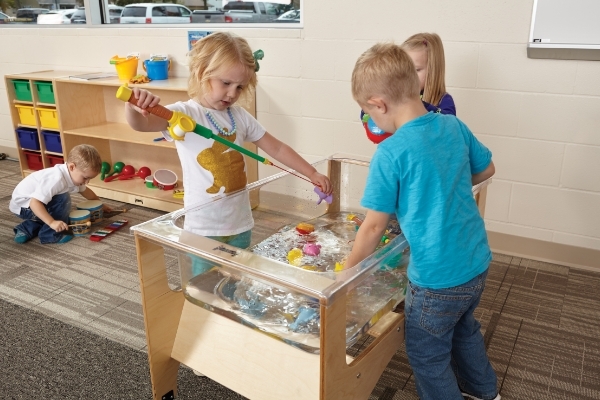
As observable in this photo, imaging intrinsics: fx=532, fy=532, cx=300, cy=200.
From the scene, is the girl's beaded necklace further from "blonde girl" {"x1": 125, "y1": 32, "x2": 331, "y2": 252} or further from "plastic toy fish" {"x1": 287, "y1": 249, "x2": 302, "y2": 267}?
"plastic toy fish" {"x1": 287, "y1": 249, "x2": 302, "y2": 267}

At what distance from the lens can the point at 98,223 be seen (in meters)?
2.98

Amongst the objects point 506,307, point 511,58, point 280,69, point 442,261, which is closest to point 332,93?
point 280,69

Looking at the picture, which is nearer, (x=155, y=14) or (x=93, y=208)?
(x=93, y=208)

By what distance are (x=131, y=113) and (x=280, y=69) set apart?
1.58m

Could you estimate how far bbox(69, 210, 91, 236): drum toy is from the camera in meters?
2.79

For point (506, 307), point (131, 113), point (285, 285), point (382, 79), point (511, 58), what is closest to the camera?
point (285, 285)

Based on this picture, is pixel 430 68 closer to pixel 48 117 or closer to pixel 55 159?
pixel 48 117

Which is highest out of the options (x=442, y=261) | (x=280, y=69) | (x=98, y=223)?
(x=280, y=69)

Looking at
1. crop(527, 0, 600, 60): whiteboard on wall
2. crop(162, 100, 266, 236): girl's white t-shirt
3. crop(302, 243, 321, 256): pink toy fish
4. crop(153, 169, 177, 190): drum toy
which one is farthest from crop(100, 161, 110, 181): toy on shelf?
crop(527, 0, 600, 60): whiteboard on wall

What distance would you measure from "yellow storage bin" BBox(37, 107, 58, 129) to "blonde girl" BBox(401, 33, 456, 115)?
249 centimetres

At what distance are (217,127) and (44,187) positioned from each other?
1.52m

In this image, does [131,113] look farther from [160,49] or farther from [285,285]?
[160,49]

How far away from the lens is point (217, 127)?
1.58 metres

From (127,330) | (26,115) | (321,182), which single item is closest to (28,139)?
(26,115)
